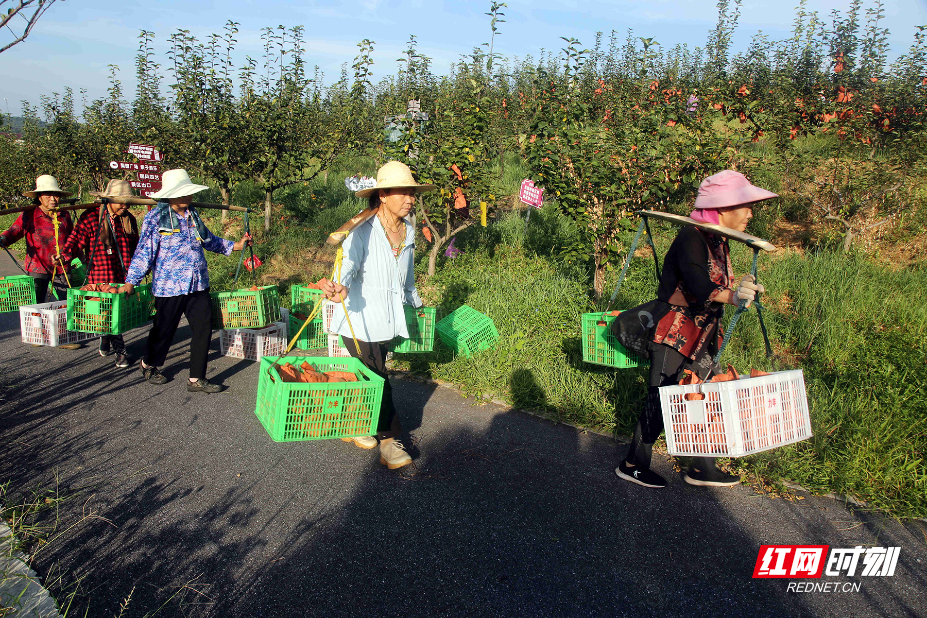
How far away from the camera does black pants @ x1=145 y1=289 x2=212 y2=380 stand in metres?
5.15

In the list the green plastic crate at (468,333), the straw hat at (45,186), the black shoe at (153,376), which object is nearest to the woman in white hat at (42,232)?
the straw hat at (45,186)

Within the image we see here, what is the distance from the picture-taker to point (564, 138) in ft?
19.8

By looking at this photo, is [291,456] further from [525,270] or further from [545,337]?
[525,270]

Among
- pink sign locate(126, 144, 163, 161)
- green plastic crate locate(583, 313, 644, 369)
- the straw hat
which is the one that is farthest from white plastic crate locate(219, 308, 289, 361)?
pink sign locate(126, 144, 163, 161)

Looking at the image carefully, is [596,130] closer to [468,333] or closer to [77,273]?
[468,333]

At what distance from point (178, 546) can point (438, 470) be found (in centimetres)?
162

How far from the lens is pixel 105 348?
243 inches

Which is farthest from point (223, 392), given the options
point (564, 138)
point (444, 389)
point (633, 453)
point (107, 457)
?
point (564, 138)

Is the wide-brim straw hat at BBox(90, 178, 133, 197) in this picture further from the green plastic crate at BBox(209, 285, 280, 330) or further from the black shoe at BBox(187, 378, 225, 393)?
the black shoe at BBox(187, 378, 225, 393)

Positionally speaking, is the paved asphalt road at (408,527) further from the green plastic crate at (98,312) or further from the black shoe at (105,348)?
the black shoe at (105,348)

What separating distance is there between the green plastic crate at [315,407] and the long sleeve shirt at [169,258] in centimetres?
212

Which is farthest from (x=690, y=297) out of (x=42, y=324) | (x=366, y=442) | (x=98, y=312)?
(x=42, y=324)

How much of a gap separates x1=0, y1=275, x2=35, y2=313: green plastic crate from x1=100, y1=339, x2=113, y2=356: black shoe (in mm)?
955

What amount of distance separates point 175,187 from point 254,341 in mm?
1834
